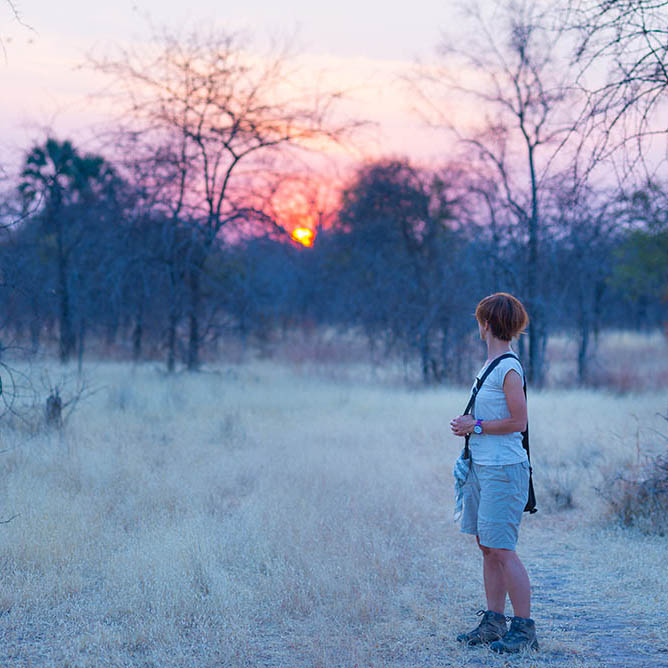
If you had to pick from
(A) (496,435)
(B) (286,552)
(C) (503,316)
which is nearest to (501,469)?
(A) (496,435)

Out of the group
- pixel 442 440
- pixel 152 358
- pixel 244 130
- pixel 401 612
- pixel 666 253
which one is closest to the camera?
pixel 401 612

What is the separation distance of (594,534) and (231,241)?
450 inches

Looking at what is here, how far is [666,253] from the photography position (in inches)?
907

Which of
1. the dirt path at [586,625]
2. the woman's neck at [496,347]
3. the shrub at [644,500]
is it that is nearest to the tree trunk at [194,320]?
the shrub at [644,500]

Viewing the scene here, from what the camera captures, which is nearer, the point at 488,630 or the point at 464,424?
the point at 464,424

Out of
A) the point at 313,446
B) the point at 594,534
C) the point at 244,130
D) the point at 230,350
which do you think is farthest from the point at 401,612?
the point at 230,350

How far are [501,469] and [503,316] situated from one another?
0.77m

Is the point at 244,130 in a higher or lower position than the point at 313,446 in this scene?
higher

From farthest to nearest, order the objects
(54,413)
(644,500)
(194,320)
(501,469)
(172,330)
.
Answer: (194,320) < (172,330) < (54,413) < (644,500) < (501,469)

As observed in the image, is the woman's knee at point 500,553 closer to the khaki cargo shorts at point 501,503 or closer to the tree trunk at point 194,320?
the khaki cargo shorts at point 501,503

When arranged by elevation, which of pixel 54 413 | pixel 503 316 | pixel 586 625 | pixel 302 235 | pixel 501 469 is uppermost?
pixel 302 235

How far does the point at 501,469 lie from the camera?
12.8 ft

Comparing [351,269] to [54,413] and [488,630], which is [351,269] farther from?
[488,630]

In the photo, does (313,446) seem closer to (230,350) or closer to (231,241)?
(231,241)
